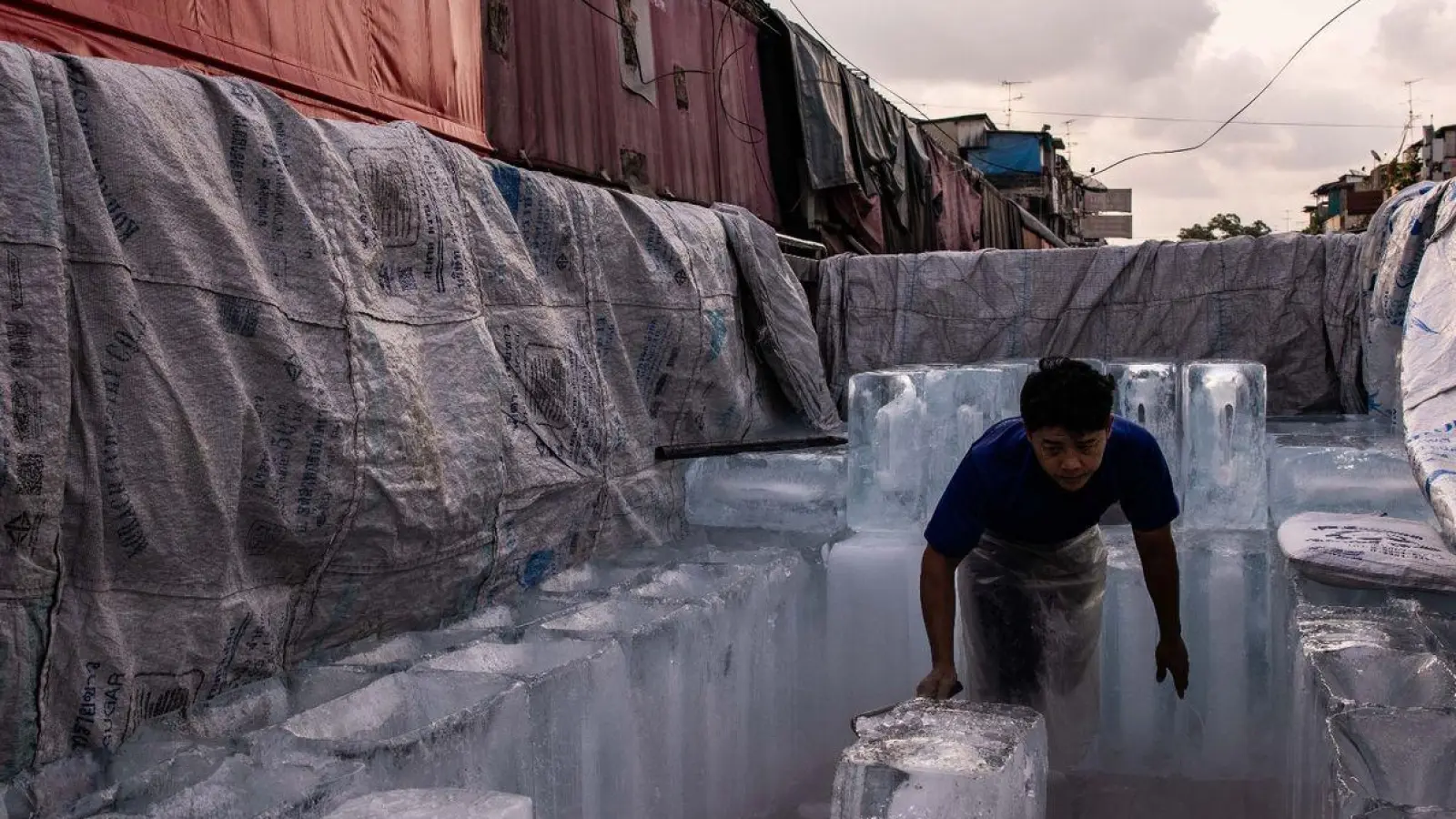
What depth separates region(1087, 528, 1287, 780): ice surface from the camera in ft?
10.9

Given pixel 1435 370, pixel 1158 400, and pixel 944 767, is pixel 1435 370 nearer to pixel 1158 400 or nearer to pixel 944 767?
pixel 1158 400

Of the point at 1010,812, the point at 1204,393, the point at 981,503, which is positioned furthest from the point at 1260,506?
the point at 1010,812

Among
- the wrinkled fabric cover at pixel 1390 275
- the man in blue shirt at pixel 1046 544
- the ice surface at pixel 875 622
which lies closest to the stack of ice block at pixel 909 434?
the ice surface at pixel 875 622

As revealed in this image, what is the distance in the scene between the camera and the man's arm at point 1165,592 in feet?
9.14

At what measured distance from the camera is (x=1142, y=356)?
5270 millimetres

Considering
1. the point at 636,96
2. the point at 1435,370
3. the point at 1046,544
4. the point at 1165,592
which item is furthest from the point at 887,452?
the point at 636,96

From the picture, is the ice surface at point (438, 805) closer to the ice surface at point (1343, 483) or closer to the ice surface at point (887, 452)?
the ice surface at point (887, 452)

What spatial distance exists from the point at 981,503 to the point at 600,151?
401 centimetres

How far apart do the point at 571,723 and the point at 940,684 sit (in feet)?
2.91

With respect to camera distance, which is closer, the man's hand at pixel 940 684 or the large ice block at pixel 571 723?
the large ice block at pixel 571 723

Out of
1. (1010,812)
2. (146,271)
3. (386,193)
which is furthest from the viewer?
(386,193)

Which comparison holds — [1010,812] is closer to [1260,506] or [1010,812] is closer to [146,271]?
[146,271]

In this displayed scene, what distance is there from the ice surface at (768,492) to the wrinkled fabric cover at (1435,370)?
72.5 inches

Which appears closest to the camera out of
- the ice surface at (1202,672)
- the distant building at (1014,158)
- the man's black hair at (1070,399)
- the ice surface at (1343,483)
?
the man's black hair at (1070,399)
